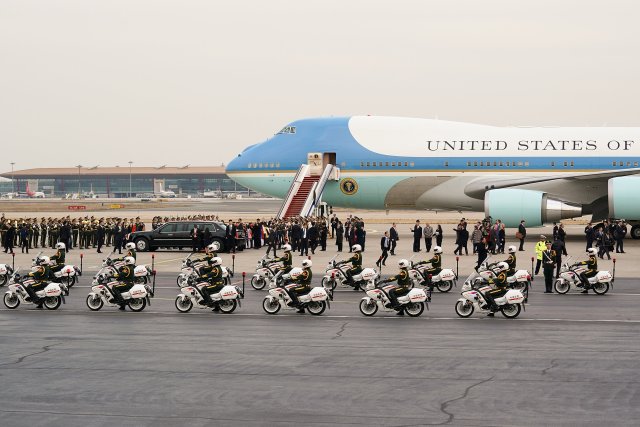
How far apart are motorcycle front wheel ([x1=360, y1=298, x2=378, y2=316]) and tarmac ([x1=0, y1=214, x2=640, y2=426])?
0.28 m

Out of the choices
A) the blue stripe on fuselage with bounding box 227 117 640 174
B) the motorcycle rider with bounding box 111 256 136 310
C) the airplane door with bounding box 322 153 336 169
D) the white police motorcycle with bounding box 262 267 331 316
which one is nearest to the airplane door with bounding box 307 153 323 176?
the airplane door with bounding box 322 153 336 169

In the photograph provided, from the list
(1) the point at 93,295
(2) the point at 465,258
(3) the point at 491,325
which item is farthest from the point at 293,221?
(3) the point at 491,325

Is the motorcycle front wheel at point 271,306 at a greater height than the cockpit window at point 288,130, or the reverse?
the cockpit window at point 288,130

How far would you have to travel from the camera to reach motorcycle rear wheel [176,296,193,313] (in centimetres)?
2477

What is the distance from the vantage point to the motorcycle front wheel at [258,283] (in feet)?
98.9

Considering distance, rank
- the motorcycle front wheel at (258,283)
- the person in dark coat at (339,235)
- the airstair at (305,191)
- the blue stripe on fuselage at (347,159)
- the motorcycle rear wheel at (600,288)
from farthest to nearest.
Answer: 1. the airstair at (305,191)
2. the blue stripe on fuselage at (347,159)
3. the person in dark coat at (339,235)
4. the motorcycle front wheel at (258,283)
5. the motorcycle rear wheel at (600,288)

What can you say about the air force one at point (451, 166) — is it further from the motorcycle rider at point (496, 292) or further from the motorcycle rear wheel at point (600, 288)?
the motorcycle rider at point (496, 292)

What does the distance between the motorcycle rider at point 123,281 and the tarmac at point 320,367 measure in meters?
0.51

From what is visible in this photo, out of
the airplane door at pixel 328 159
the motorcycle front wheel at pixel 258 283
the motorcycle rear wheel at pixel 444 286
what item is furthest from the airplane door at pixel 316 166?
the motorcycle rear wheel at pixel 444 286

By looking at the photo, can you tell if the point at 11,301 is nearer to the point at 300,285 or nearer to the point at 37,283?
the point at 37,283

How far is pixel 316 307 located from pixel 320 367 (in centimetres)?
714

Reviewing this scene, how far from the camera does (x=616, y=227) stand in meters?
43.5

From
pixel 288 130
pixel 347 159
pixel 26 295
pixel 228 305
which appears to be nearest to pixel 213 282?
pixel 228 305

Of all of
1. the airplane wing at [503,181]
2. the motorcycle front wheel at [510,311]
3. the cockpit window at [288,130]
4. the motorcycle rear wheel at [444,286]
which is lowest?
the motorcycle front wheel at [510,311]
